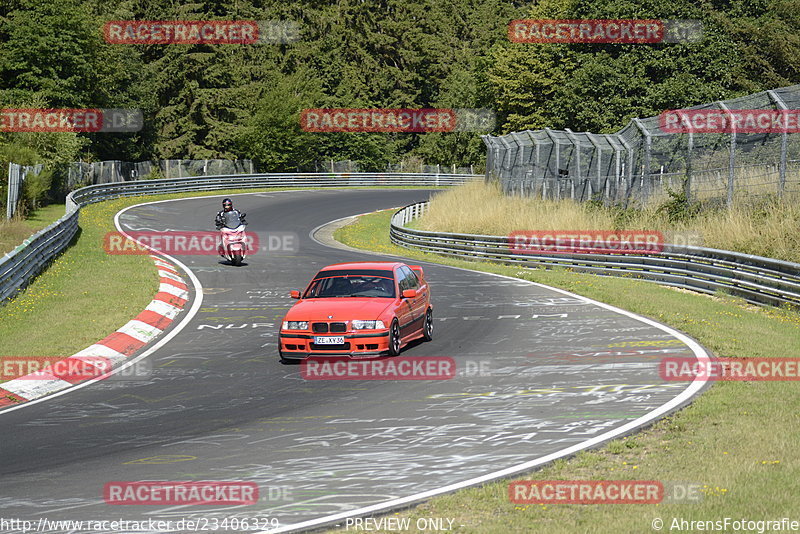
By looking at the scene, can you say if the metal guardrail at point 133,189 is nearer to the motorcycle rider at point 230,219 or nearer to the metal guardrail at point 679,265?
the motorcycle rider at point 230,219

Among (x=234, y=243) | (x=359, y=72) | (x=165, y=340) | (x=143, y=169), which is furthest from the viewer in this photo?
(x=359, y=72)

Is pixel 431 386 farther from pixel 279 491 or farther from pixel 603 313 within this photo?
pixel 603 313

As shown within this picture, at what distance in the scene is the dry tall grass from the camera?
2114 centimetres

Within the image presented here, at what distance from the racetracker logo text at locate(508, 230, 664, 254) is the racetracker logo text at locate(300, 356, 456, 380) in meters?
12.5

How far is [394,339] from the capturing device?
1403cm

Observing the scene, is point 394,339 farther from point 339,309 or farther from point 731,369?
point 731,369

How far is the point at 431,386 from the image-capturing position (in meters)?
12.1

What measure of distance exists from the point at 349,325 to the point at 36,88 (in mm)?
50614

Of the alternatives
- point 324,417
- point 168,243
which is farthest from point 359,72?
point 324,417

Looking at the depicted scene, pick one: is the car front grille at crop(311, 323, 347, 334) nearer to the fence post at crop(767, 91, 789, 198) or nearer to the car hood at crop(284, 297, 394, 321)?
the car hood at crop(284, 297, 394, 321)

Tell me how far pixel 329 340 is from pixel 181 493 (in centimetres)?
612

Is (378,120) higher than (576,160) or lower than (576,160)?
higher

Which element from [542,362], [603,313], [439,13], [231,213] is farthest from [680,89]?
[439,13]

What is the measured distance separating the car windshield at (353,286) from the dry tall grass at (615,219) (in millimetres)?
9699
